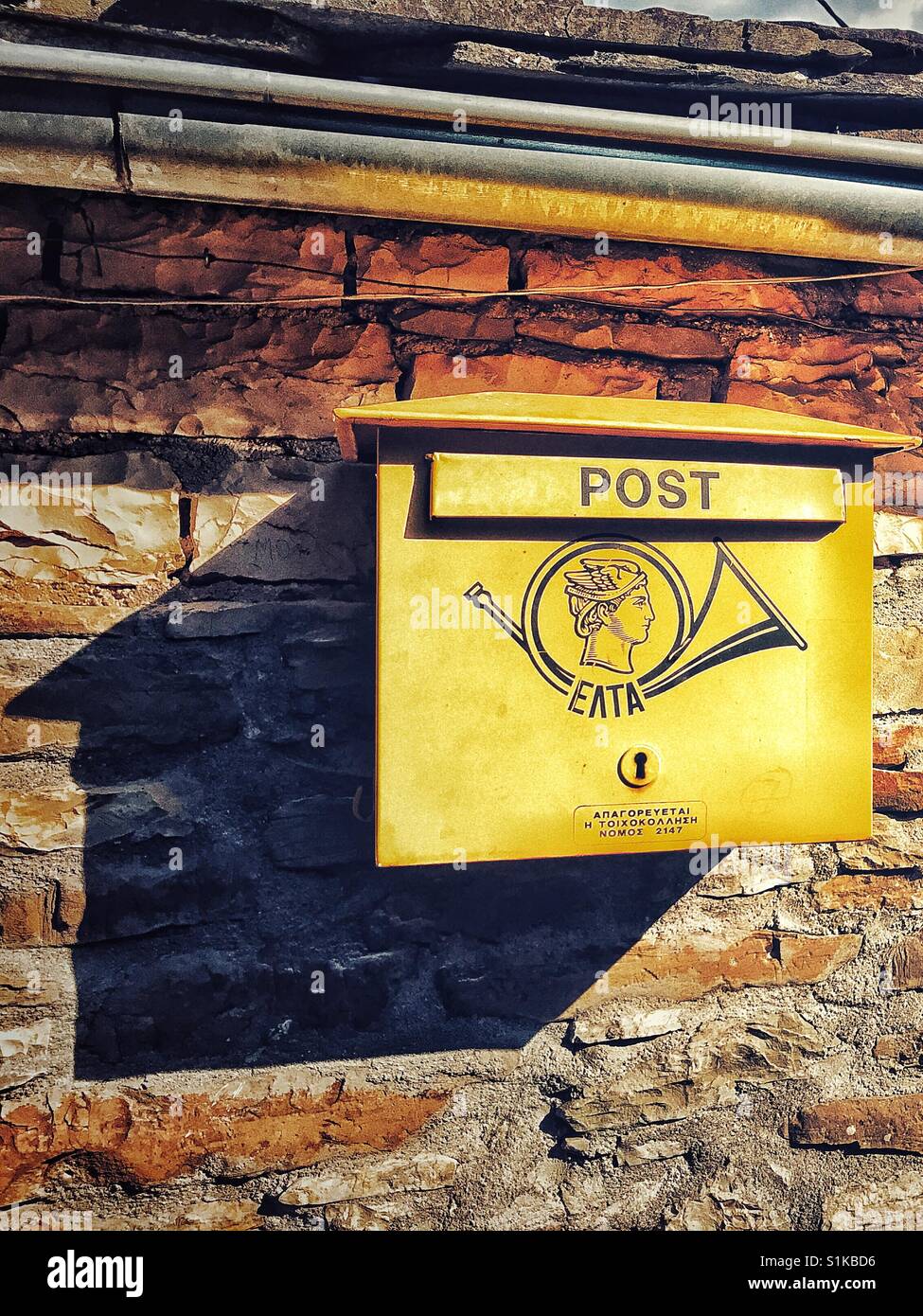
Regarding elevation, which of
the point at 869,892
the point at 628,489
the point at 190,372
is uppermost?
the point at 190,372

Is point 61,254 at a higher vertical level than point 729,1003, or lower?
higher

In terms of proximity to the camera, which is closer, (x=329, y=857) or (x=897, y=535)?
(x=329, y=857)

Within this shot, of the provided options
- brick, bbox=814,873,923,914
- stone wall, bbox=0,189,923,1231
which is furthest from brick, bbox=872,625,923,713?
brick, bbox=814,873,923,914

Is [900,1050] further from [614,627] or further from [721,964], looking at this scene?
[614,627]

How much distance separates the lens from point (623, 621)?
2.54 feet

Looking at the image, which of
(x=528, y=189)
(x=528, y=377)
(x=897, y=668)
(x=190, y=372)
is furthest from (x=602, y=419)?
(x=897, y=668)

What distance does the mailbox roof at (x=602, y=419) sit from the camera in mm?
716

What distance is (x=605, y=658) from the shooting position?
0.77 meters

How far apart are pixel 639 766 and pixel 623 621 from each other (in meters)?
0.16

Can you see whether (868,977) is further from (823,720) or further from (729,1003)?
(823,720)

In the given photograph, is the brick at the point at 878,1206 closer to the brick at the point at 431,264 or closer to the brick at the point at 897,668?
the brick at the point at 897,668
